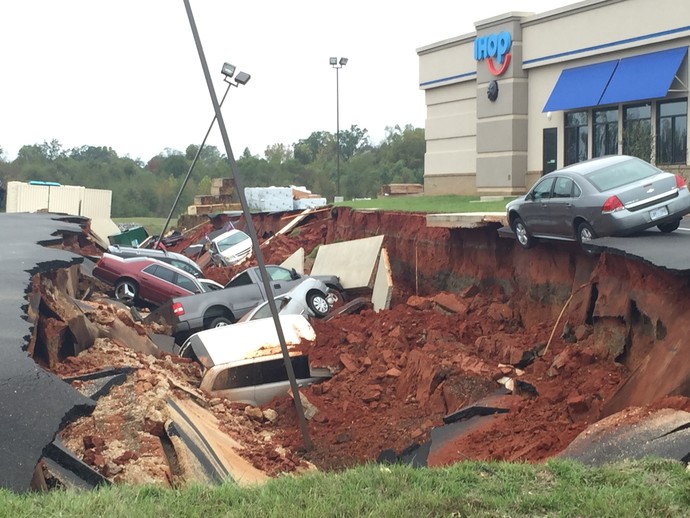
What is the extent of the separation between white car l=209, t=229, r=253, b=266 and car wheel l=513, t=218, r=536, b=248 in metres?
19.6

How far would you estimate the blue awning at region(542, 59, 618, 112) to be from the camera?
35.4 metres

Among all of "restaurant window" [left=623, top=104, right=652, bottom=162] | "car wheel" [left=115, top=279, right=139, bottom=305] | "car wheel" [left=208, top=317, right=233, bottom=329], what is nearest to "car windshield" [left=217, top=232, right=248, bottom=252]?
"car wheel" [left=115, top=279, right=139, bottom=305]

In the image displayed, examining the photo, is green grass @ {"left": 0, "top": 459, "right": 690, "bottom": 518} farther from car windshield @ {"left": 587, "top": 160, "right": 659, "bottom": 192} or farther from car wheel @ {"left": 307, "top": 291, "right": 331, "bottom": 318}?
car wheel @ {"left": 307, "top": 291, "right": 331, "bottom": 318}

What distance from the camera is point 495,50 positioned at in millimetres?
41375

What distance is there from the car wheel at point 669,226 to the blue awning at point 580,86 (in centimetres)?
1858

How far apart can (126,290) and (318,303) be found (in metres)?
6.18

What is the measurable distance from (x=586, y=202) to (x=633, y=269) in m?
2.35

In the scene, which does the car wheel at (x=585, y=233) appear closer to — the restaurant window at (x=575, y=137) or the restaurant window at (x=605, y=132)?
the restaurant window at (x=605, y=132)

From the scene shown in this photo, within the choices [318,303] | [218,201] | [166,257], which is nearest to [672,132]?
[318,303]

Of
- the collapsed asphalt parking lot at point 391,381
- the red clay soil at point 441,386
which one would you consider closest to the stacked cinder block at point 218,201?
the collapsed asphalt parking lot at point 391,381

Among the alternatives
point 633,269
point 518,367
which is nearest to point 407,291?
point 518,367

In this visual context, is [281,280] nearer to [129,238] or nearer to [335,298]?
[335,298]

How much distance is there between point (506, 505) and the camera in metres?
6.56

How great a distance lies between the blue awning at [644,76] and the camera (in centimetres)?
A: 3244
